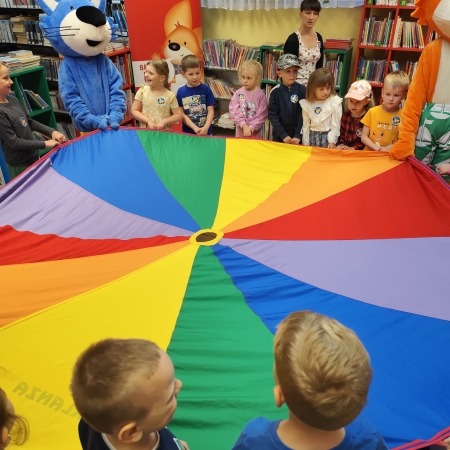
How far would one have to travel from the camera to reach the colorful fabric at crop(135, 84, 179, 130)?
3375 millimetres

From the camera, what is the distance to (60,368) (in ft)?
5.07

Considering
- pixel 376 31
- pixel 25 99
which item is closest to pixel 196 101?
pixel 25 99

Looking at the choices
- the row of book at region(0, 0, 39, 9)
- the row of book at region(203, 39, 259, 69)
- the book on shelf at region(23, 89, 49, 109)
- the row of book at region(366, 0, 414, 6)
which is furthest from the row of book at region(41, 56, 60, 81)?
the row of book at region(366, 0, 414, 6)

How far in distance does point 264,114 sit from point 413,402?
7.89ft

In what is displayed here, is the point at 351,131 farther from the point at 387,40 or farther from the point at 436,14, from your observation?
the point at 387,40

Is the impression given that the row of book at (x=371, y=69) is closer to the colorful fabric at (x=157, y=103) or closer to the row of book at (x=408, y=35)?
the row of book at (x=408, y=35)

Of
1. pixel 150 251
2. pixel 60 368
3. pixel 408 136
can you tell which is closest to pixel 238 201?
pixel 150 251

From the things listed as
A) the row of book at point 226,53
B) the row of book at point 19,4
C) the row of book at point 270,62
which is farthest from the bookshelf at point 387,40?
the row of book at point 19,4

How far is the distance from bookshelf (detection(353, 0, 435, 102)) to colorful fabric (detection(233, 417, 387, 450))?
3884mm

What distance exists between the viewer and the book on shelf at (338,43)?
415 cm

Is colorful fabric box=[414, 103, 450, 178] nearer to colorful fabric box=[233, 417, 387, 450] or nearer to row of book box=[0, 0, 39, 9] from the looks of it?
colorful fabric box=[233, 417, 387, 450]

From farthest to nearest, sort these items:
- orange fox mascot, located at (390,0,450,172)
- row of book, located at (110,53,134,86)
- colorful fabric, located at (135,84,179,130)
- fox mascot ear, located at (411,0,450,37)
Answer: row of book, located at (110,53,134,86) < colorful fabric, located at (135,84,179,130) < orange fox mascot, located at (390,0,450,172) < fox mascot ear, located at (411,0,450,37)

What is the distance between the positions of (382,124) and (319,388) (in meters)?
2.35

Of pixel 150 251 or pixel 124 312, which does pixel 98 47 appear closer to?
pixel 150 251
